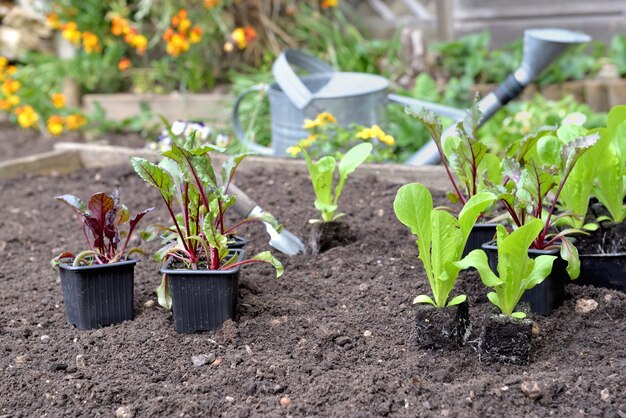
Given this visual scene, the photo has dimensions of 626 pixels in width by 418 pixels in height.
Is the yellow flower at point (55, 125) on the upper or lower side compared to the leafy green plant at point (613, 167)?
lower

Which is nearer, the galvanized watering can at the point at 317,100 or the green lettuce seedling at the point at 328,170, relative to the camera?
the green lettuce seedling at the point at 328,170

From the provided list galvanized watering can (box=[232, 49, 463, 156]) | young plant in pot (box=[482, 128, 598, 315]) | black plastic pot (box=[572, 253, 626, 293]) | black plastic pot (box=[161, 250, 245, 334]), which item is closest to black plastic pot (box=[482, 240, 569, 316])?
young plant in pot (box=[482, 128, 598, 315])

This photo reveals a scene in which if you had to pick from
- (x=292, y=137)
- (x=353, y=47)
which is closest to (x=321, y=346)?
(x=292, y=137)

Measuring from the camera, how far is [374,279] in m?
2.22

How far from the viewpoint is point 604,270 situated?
6.72 ft

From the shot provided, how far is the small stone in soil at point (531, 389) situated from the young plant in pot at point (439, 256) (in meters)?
0.23

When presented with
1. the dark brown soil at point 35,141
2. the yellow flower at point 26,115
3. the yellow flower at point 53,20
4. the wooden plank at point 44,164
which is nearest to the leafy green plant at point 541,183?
the wooden plank at point 44,164

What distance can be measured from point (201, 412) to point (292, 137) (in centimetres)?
210

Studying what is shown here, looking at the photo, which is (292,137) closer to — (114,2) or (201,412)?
(201,412)

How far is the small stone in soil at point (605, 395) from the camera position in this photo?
5.18ft

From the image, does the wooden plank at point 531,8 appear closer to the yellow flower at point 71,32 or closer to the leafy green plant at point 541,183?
the yellow flower at point 71,32

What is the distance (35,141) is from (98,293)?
3.47 m

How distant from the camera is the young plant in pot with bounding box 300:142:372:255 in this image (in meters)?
2.30

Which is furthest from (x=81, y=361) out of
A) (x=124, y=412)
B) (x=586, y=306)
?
(x=586, y=306)
